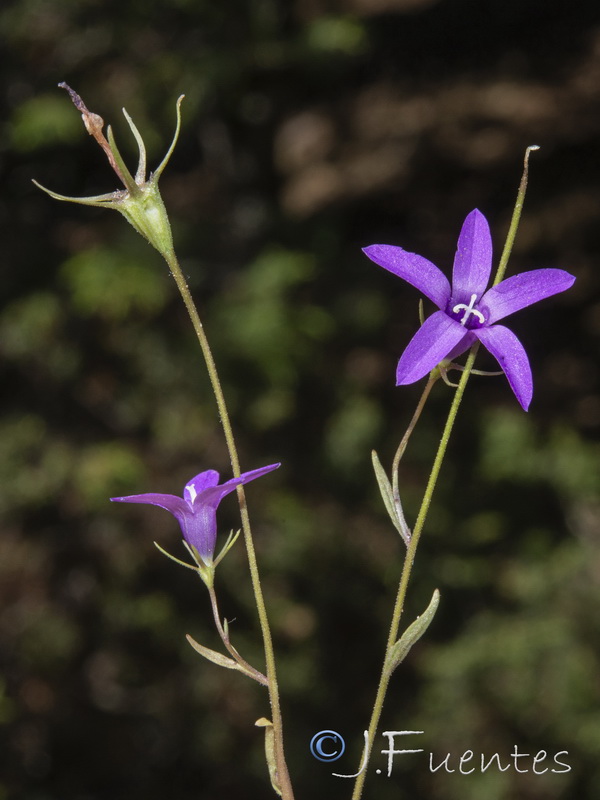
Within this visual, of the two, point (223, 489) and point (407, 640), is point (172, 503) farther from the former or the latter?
point (407, 640)

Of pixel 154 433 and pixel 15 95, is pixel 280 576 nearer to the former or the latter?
pixel 154 433

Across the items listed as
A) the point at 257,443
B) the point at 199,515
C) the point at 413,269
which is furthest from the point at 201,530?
the point at 257,443

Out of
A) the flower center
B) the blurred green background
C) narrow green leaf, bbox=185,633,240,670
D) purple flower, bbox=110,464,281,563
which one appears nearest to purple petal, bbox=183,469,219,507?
purple flower, bbox=110,464,281,563

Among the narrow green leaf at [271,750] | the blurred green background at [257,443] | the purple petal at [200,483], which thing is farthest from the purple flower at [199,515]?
the blurred green background at [257,443]

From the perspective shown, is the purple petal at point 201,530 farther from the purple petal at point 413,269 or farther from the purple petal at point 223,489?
the purple petal at point 413,269

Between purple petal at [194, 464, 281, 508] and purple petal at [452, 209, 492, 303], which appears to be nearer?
purple petal at [194, 464, 281, 508]

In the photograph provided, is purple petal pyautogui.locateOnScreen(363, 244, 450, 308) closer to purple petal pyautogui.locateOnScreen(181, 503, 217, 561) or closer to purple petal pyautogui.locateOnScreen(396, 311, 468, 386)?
purple petal pyautogui.locateOnScreen(396, 311, 468, 386)

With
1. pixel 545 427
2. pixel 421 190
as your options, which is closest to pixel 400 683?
pixel 545 427
